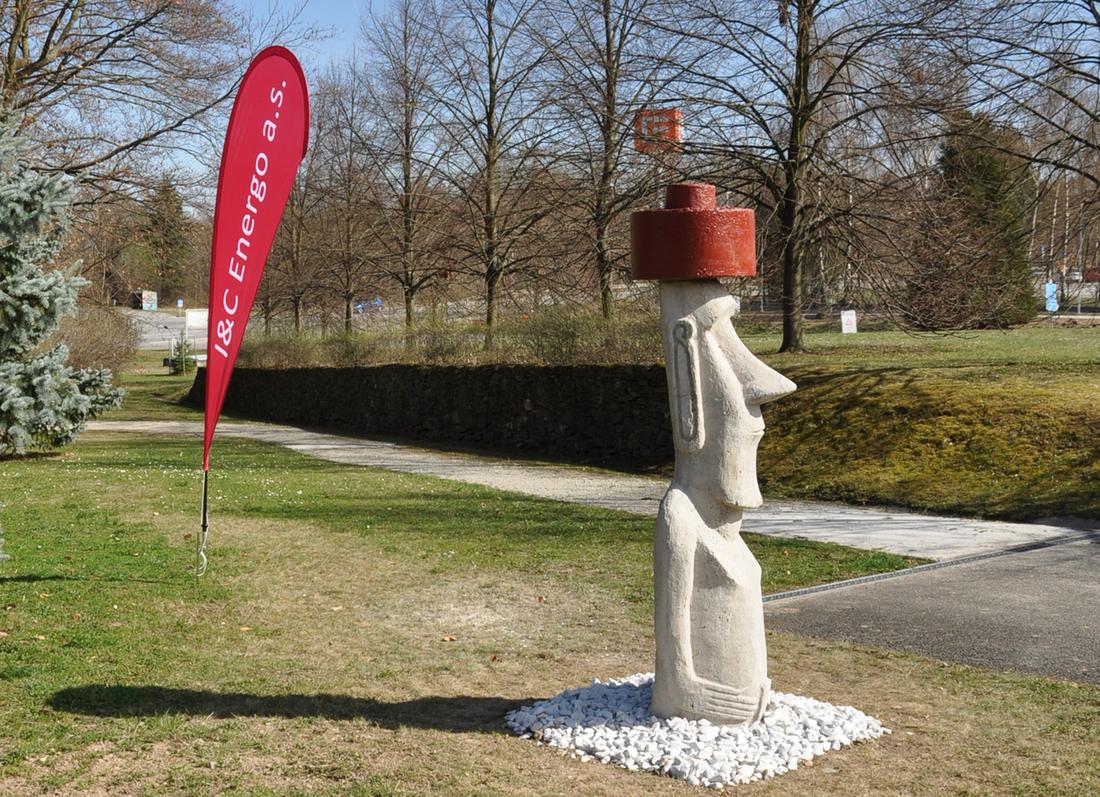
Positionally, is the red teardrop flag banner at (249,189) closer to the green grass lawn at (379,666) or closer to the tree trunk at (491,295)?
the green grass lawn at (379,666)

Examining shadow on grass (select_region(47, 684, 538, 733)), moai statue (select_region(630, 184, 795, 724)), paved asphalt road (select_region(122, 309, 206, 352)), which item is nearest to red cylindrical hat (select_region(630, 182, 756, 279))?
moai statue (select_region(630, 184, 795, 724))

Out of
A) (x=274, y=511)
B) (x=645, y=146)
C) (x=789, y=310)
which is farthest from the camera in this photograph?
(x=789, y=310)

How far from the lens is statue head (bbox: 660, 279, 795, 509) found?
5914 millimetres

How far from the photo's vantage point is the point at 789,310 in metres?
20.9

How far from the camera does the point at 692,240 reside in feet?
19.2

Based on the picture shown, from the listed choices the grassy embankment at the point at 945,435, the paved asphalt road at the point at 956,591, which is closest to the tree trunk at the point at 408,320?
the grassy embankment at the point at 945,435

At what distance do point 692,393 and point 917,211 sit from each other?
13.8m

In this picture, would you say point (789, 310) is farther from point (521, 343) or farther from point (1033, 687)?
point (1033, 687)

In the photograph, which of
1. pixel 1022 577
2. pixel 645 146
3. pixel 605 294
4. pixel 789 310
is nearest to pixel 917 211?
pixel 789 310

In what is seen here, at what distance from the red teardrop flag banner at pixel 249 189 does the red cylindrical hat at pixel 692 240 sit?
3.55 metres

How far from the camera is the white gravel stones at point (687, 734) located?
18.1 feet

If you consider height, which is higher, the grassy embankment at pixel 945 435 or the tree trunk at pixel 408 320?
the tree trunk at pixel 408 320

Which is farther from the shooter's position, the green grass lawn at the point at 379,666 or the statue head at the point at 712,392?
the statue head at the point at 712,392

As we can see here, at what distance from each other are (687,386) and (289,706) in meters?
2.83
